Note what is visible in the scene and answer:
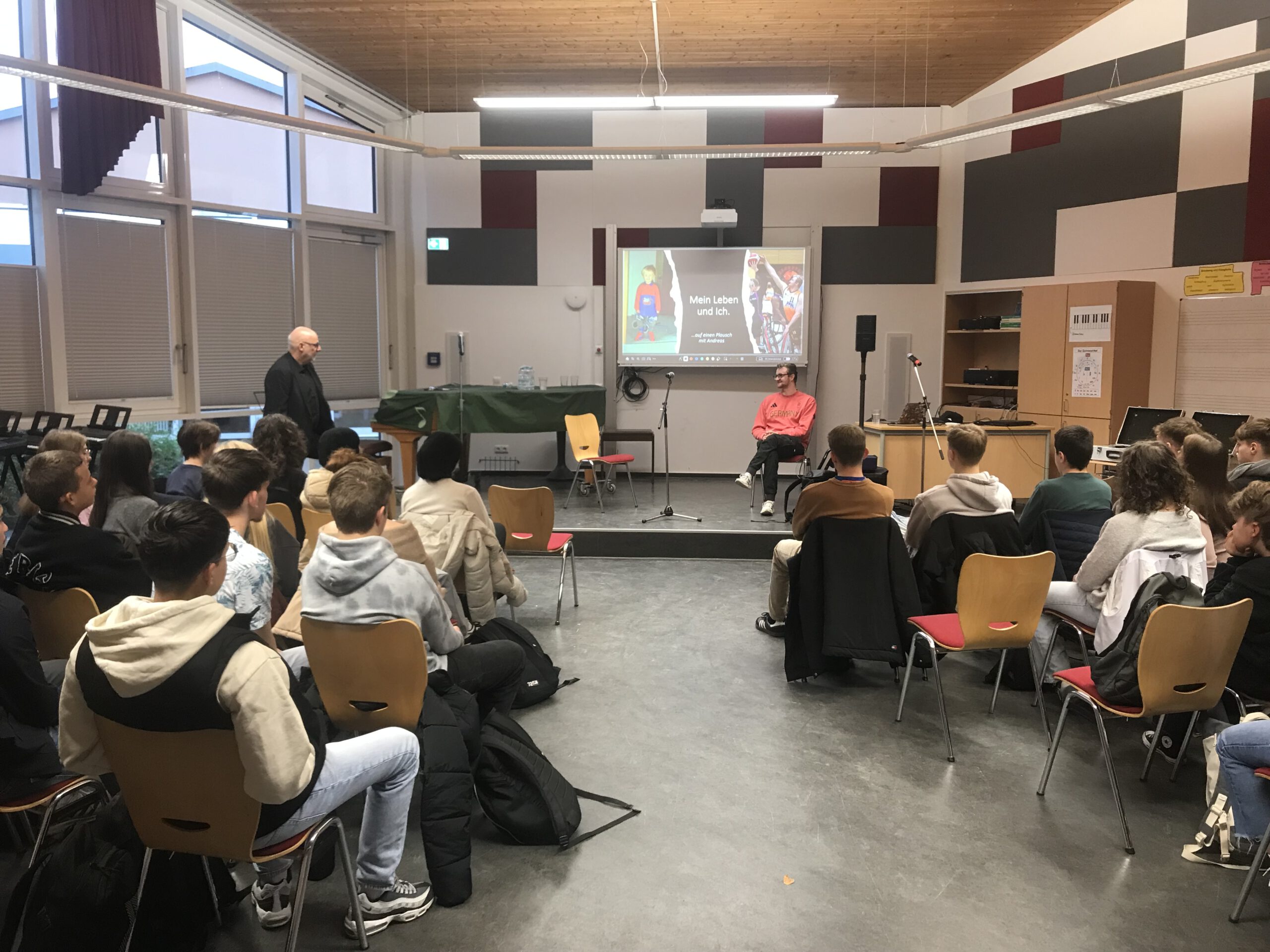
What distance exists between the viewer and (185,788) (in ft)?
5.68

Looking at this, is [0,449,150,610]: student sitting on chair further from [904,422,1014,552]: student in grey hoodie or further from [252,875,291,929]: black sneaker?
[904,422,1014,552]: student in grey hoodie

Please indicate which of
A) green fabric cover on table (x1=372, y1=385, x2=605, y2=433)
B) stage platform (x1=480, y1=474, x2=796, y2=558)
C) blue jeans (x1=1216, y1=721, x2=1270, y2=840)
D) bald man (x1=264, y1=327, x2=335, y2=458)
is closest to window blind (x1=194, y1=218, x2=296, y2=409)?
green fabric cover on table (x1=372, y1=385, x2=605, y2=433)

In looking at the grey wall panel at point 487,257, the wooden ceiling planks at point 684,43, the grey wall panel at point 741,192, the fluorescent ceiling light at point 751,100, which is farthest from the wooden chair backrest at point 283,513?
the grey wall panel at point 741,192

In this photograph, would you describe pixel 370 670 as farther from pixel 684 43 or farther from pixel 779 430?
pixel 684 43

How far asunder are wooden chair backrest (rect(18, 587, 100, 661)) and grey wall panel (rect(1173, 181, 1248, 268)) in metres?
6.87

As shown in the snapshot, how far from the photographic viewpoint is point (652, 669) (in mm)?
4043

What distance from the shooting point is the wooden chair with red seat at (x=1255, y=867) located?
7.13 ft

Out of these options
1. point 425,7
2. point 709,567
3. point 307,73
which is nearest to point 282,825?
point 709,567

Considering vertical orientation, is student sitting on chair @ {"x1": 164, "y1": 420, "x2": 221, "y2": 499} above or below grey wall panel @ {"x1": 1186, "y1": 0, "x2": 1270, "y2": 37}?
below

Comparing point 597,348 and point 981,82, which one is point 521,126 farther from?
point 981,82

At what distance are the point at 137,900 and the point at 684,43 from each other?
6997 mm

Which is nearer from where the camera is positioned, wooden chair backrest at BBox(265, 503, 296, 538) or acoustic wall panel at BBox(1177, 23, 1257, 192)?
wooden chair backrest at BBox(265, 503, 296, 538)

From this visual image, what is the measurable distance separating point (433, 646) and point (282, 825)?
72 cm

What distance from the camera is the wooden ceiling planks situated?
6398 mm
